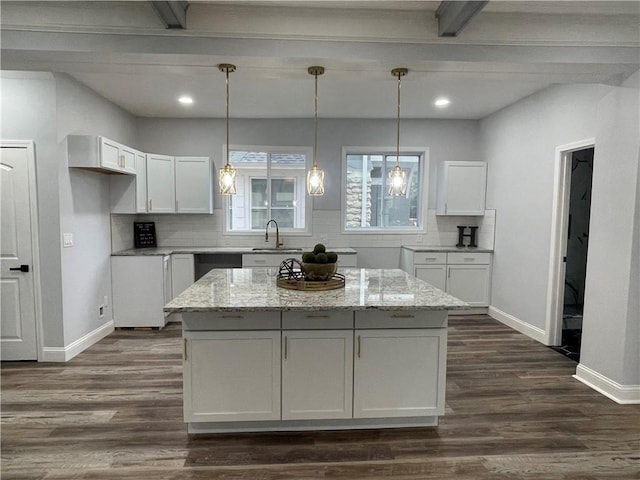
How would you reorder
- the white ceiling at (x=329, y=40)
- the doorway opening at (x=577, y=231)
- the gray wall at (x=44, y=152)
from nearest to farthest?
the white ceiling at (x=329, y=40), the gray wall at (x=44, y=152), the doorway opening at (x=577, y=231)

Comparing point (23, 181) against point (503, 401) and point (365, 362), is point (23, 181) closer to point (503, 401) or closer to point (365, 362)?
point (365, 362)

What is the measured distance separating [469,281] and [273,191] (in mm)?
3078

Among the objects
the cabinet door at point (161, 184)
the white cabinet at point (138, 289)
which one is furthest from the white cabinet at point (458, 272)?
the cabinet door at point (161, 184)

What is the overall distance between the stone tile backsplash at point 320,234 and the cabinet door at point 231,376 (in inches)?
119

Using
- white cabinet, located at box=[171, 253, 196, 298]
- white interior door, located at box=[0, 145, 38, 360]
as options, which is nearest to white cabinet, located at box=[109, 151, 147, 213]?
white cabinet, located at box=[171, 253, 196, 298]

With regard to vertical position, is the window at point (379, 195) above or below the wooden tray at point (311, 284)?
above

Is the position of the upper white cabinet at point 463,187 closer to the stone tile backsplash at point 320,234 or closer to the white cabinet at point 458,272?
the stone tile backsplash at point 320,234

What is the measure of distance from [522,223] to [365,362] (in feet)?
10.1

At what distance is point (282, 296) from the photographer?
2293 millimetres

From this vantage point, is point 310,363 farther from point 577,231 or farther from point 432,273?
point 577,231

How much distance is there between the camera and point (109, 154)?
3.71 metres

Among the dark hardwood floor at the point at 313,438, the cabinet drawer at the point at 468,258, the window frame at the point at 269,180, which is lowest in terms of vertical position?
the dark hardwood floor at the point at 313,438

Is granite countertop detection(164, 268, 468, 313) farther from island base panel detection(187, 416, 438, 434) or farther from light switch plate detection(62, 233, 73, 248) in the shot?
light switch plate detection(62, 233, 73, 248)

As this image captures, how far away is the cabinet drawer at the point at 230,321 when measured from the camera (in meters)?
2.19
